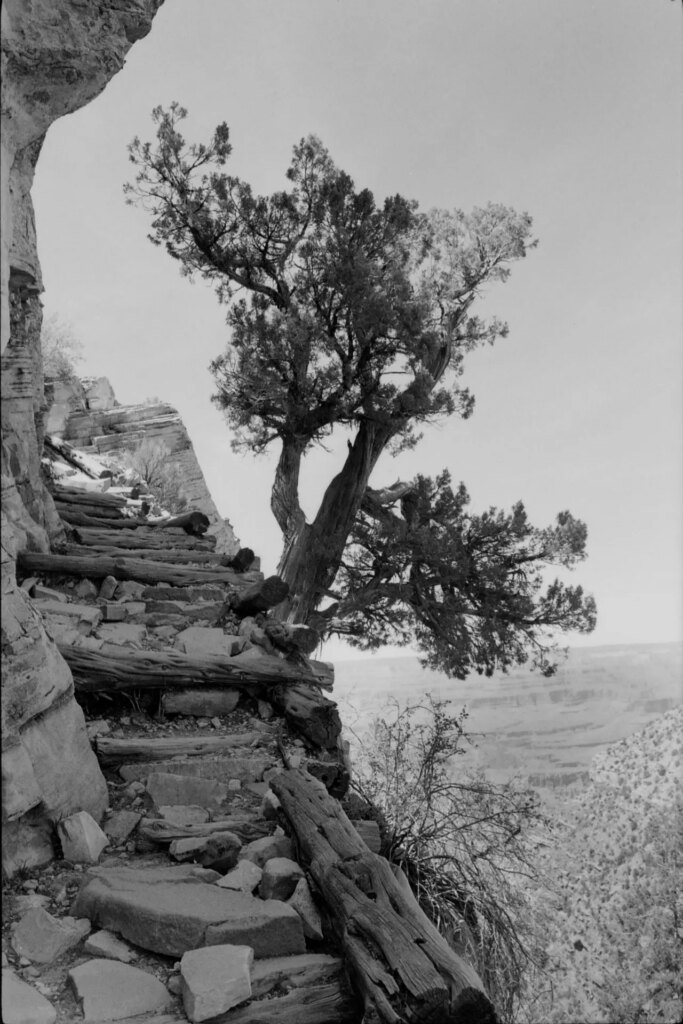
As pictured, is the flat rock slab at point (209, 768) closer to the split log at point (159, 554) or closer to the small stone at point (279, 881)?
the small stone at point (279, 881)

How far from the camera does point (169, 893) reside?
2938mm

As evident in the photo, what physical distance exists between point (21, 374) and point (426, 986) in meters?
5.47

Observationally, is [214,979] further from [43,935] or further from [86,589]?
[86,589]

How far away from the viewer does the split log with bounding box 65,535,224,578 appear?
20.6ft

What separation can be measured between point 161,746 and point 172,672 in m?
0.51

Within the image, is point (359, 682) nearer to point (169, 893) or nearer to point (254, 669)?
point (254, 669)

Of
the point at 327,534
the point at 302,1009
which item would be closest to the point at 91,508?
the point at 327,534

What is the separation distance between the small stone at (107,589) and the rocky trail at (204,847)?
0.01 meters

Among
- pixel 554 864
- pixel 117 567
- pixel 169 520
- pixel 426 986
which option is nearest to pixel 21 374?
pixel 117 567

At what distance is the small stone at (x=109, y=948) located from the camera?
2682 mm

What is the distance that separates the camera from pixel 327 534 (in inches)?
403

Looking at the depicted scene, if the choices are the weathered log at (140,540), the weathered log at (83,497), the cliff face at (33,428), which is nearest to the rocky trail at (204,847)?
the cliff face at (33,428)

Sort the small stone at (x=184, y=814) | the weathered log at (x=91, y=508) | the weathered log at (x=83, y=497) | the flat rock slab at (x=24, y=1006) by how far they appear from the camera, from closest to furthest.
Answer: the flat rock slab at (x=24, y=1006), the small stone at (x=184, y=814), the weathered log at (x=91, y=508), the weathered log at (x=83, y=497)

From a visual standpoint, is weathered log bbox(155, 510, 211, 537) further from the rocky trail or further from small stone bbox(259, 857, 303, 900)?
small stone bbox(259, 857, 303, 900)
